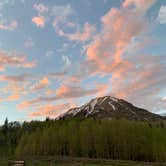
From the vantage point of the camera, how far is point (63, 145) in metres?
98.1

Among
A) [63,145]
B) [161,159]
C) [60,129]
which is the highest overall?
[60,129]

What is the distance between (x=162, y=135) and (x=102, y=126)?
24332 millimetres

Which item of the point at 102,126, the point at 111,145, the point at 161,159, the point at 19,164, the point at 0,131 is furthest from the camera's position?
the point at 0,131

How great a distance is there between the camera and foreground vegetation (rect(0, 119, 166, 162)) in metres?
90.4

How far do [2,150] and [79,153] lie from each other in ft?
182

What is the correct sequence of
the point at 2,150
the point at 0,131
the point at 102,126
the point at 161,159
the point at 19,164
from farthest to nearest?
the point at 0,131, the point at 2,150, the point at 102,126, the point at 161,159, the point at 19,164

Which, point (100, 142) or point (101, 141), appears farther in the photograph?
point (101, 141)

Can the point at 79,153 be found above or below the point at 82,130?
below

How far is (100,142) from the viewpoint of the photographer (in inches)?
3686

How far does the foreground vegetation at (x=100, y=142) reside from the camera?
3558 inches

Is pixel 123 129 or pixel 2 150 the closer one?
pixel 123 129

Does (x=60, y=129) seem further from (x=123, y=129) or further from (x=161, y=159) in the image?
(x=161, y=159)

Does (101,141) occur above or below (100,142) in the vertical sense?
above

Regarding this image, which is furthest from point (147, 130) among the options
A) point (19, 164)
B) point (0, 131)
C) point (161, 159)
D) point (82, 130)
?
point (0, 131)
